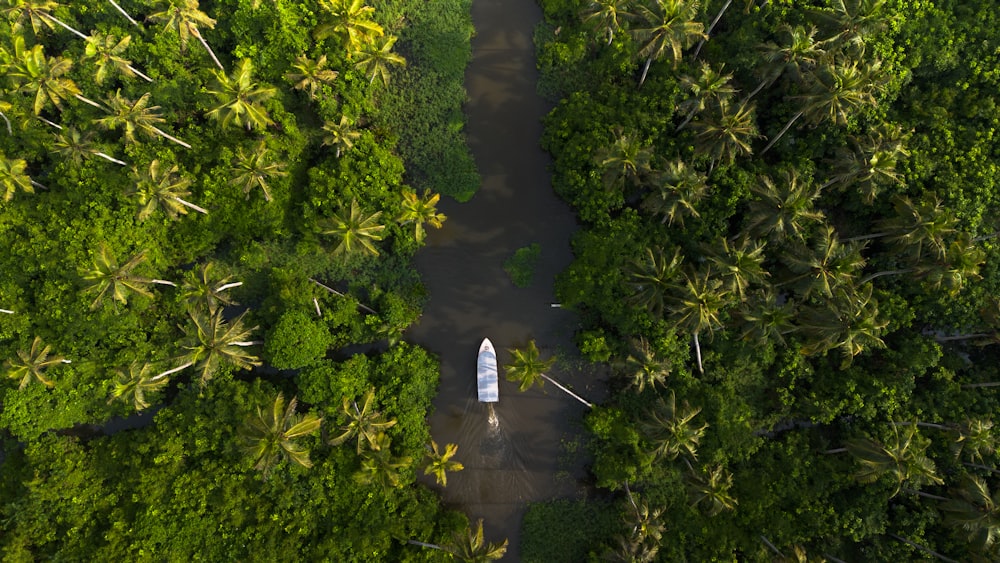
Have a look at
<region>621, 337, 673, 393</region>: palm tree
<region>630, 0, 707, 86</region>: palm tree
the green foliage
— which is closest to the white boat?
the green foliage

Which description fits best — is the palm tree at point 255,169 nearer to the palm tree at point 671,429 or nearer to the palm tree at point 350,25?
the palm tree at point 350,25

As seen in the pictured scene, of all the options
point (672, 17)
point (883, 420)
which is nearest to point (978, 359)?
point (883, 420)

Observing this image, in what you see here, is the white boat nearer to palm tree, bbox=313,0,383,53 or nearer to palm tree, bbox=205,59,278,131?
palm tree, bbox=205,59,278,131

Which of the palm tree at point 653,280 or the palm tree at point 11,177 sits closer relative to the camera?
the palm tree at point 653,280

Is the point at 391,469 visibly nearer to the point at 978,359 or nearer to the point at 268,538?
the point at 268,538

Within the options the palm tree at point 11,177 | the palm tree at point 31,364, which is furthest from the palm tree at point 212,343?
the palm tree at point 11,177

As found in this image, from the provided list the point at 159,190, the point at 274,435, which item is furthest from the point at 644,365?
the point at 159,190

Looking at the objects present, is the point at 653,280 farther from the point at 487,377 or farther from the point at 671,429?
the point at 487,377
